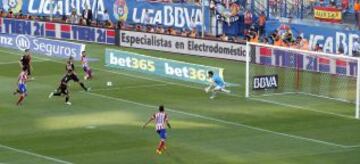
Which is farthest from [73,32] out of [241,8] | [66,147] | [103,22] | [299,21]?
[66,147]

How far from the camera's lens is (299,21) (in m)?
62.7

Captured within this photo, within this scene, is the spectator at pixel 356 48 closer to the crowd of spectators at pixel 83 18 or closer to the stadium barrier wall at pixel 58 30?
the stadium barrier wall at pixel 58 30

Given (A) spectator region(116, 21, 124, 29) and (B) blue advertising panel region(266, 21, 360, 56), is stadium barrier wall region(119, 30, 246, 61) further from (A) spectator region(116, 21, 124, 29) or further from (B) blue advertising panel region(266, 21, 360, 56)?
(B) blue advertising panel region(266, 21, 360, 56)

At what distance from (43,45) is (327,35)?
54.9 feet

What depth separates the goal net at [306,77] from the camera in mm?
49062

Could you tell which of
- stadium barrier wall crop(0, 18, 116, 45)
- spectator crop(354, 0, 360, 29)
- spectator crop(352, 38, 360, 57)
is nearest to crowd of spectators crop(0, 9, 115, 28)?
stadium barrier wall crop(0, 18, 116, 45)

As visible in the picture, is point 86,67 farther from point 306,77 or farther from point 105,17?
point 105,17

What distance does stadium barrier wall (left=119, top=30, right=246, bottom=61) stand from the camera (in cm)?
6050

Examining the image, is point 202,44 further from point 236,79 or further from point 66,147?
point 66,147

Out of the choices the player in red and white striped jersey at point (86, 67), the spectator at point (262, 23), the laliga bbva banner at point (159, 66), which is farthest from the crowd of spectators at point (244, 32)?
the player in red and white striped jersey at point (86, 67)

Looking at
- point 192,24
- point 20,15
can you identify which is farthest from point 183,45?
point 20,15

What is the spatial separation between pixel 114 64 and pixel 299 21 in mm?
11695

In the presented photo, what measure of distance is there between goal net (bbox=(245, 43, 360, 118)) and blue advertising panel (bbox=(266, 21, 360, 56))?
6123 mm

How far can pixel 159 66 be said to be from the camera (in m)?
55.2
